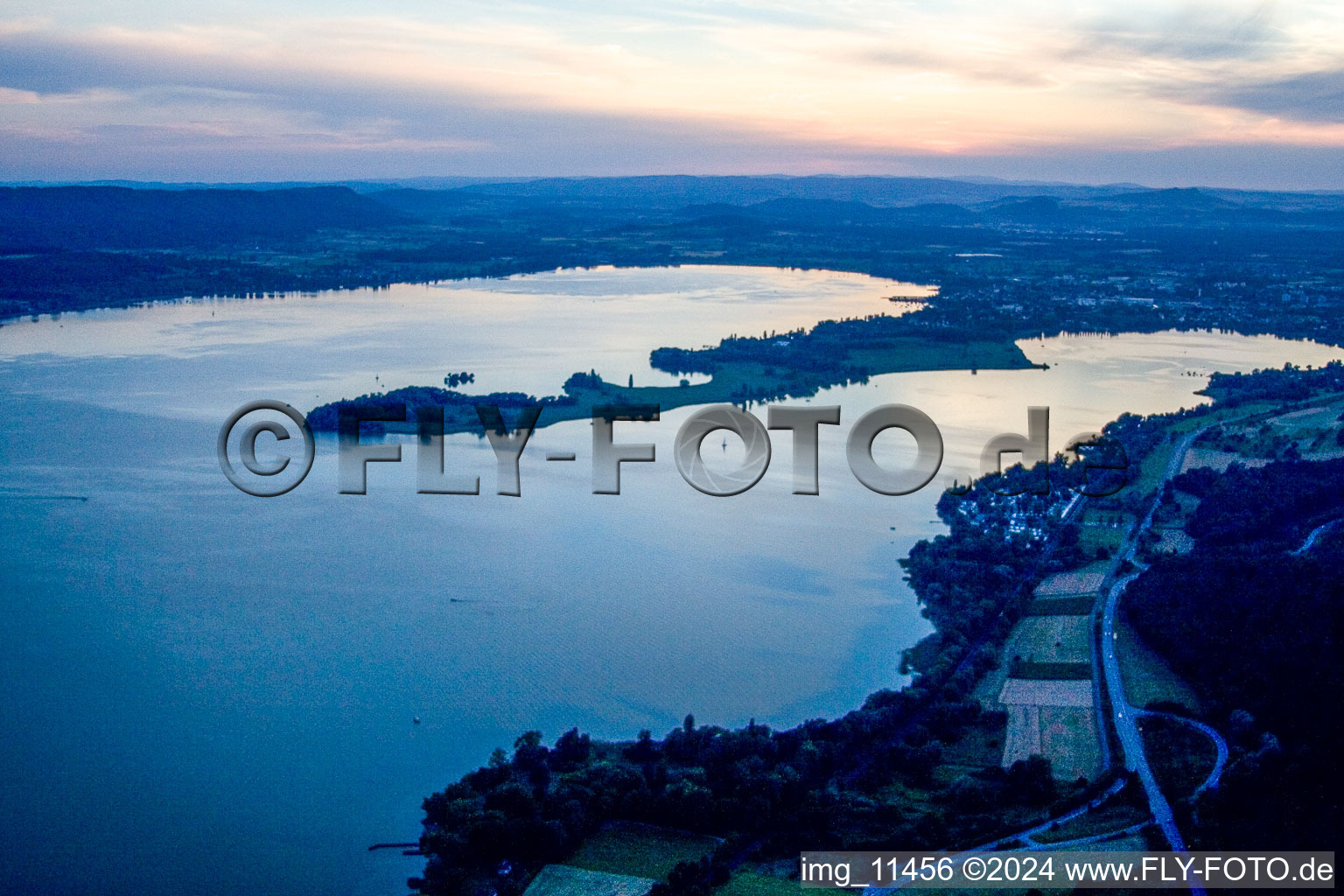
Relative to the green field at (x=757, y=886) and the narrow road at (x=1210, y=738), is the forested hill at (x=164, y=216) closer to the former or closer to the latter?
the green field at (x=757, y=886)

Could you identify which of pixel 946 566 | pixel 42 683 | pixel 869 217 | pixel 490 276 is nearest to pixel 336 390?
pixel 42 683

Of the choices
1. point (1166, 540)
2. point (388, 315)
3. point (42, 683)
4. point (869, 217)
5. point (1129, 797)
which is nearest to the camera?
point (1129, 797)

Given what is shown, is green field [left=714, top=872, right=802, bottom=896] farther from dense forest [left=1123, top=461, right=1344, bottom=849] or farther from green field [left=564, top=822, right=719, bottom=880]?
dense forest [left=1123, top=461, right=1344, bottom=849]

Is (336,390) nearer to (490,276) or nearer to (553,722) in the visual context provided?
(553,722)

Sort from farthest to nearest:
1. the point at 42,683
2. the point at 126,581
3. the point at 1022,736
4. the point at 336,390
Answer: the point at 336,390 → the point at 126,581 → the point at 42,683 → the point at 1022,736

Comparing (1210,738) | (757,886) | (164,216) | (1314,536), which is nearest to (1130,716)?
(1210,738)

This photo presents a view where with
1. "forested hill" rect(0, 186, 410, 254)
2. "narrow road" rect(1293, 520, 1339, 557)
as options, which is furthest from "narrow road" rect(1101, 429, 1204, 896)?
"forested hill" rect(0, 186, 410, 254)

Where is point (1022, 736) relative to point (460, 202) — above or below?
below

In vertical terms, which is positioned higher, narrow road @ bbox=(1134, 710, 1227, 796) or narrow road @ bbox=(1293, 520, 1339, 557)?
narrow road @ bbox=(1293, 520, 1339, 557)
